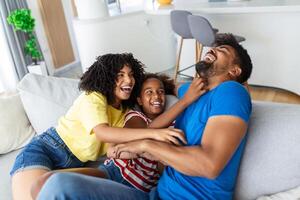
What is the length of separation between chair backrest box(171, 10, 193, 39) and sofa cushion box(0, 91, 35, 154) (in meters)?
A: 1.91

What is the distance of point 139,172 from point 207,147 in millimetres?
485

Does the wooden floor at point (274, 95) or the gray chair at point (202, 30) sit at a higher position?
the gray chair at point (202, 30)

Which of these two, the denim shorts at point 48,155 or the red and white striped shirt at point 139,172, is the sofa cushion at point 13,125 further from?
the red and white striped shirt at point 139,172

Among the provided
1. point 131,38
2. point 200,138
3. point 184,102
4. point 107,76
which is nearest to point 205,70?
point 184,102

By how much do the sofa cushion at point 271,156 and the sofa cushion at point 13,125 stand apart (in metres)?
1.39

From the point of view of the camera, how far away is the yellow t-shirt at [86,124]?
1.35 metres

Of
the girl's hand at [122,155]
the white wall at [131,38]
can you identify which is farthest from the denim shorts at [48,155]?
the white wall at [131,38]

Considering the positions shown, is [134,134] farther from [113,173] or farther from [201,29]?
[201,29]

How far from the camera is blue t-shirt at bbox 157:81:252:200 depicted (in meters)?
0.99

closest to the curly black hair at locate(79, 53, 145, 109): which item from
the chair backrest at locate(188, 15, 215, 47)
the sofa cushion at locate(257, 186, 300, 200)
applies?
the sofa cushion at locate(257, 186, 300, 200)

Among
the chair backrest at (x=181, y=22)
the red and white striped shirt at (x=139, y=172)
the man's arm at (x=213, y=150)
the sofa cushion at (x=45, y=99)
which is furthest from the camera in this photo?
the chair backrest at (x=181, y=22)

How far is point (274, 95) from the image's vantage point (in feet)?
10.7

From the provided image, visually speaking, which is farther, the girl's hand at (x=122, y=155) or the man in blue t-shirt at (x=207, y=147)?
the girl's hand at (x=122, y=155)

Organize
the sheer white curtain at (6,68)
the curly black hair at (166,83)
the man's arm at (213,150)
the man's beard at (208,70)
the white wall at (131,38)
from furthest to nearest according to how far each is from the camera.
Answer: the sheer white curtain at (6,68) < the white wall at (131,38) < the curly black hair at (166,83) < the man's beard at (208,70) < the man's arm at (213,150)
